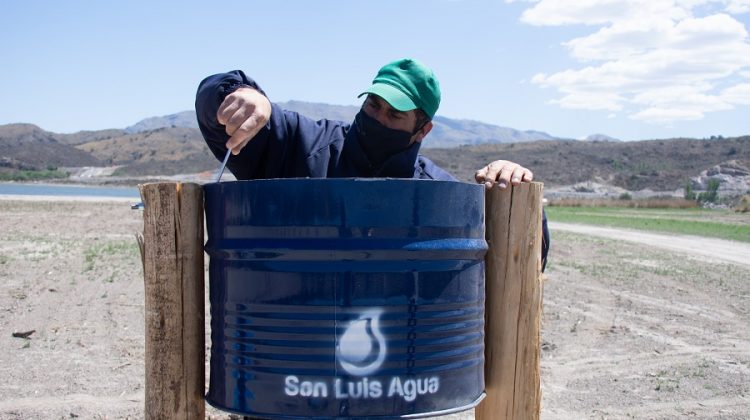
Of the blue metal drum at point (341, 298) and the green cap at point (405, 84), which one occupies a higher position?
the green cap at point (405, 84)

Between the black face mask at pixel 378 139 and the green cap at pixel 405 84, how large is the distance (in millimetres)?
144

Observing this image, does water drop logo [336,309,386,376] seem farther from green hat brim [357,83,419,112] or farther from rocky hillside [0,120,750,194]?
rocky hillside [0,120,750,194]

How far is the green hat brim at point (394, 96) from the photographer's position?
239 cm

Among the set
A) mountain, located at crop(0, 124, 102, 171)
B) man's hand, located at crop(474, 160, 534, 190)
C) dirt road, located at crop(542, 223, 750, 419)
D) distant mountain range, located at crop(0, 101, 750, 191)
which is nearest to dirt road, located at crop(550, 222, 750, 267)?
dirt road, located at crop(542, 223, 750, 419)

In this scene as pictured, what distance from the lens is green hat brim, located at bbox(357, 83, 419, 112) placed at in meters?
2.39

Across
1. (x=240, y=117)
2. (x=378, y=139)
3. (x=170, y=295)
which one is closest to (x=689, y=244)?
(x=378, y=139)

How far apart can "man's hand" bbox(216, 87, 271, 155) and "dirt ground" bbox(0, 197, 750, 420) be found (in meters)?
2.67

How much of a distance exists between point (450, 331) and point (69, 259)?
9.75 metres

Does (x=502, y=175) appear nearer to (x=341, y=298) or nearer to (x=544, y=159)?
(x=341, y=298)

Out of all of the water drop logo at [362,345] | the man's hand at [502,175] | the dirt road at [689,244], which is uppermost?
the man's hand at [502,175]

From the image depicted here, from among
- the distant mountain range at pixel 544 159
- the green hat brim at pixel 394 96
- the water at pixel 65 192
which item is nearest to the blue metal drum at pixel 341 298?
the green hat brim at pixel 394 96

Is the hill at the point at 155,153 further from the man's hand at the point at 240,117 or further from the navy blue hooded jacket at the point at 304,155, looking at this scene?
the man's hand at the point at 240,117

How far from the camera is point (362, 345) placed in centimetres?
188

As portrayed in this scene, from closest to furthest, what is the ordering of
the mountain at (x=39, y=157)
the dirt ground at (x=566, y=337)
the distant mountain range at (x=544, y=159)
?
the dirt ground at (x=566, y=337)
the distant mountain range at (x=544, y=159)
the mountain at (x=39, y=157)
